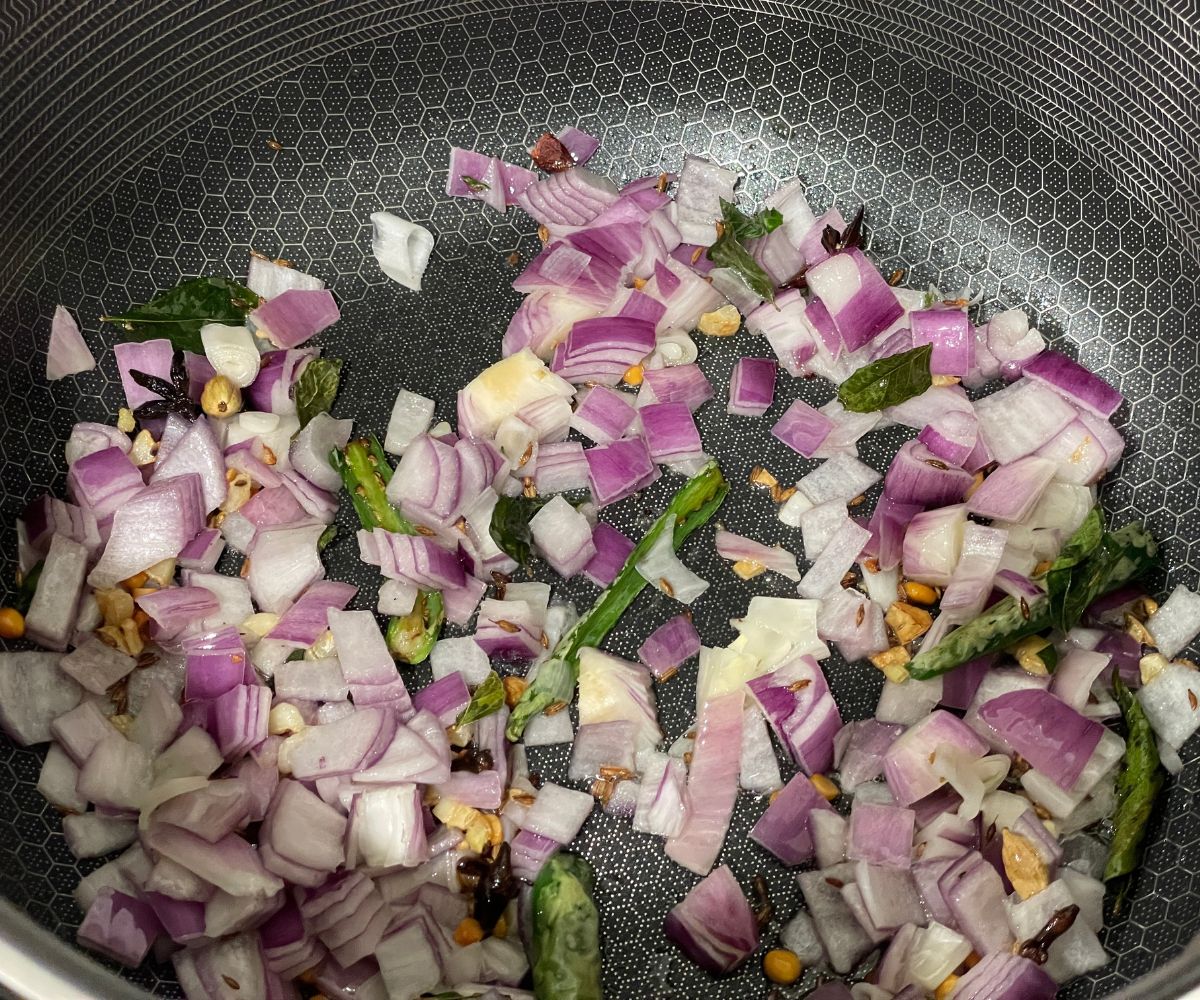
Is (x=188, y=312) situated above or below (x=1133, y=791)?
below

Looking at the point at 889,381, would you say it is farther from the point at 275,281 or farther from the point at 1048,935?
the point at 275,281

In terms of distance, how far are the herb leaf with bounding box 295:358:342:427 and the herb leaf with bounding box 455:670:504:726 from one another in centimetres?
46

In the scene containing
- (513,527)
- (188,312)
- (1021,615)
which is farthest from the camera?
(188,312)

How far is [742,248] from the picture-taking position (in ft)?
4.89

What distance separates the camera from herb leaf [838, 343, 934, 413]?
4.55 feet

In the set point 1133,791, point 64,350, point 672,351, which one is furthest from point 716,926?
point 64,350

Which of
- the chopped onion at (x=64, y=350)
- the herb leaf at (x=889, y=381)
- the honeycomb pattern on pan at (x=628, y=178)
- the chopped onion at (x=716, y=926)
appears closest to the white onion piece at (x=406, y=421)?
the honeycomb pattern on pan at (x=628, y=178)

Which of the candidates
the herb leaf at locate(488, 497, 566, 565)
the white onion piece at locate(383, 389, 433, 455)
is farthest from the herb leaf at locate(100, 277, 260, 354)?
the herb leaf at locate(488, 497, 566, 565)

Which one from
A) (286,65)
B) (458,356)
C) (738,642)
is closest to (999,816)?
(738,642)

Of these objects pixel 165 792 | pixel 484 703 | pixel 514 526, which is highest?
pixel 514 526

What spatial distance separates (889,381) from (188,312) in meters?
0.97

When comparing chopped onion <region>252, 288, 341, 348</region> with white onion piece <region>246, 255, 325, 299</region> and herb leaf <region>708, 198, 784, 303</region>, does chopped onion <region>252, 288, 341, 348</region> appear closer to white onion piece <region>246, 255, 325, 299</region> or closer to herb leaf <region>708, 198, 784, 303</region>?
white onion piece <region>246, 255, 325, 299</region>

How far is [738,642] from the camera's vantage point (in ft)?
4.39

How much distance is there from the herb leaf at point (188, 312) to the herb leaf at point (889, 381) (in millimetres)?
858
